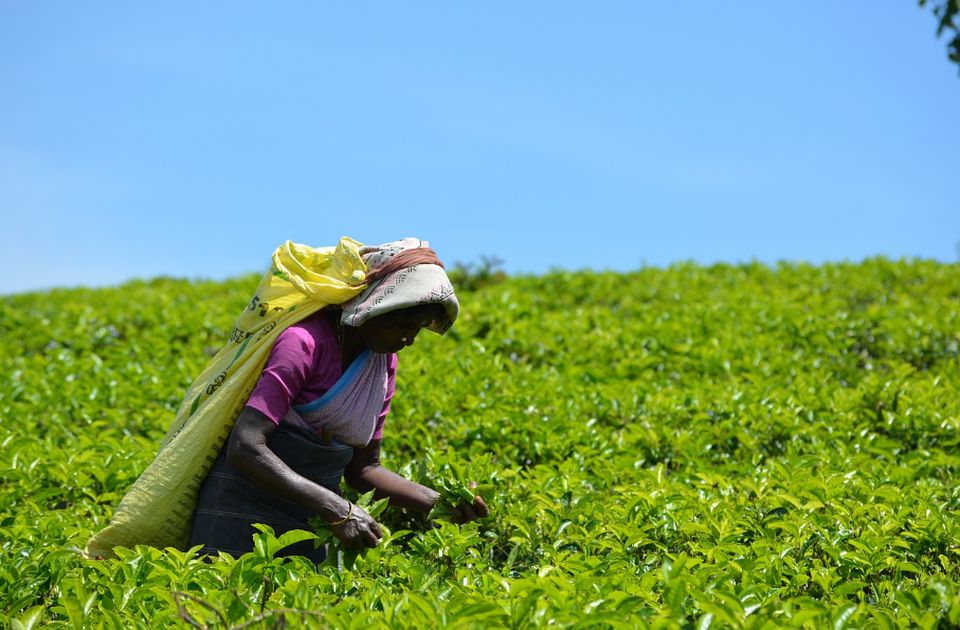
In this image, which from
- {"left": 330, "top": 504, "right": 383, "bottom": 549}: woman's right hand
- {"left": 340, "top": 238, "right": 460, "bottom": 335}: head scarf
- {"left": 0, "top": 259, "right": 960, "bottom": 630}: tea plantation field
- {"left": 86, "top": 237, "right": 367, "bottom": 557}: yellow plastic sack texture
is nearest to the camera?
{"left": 0, "top": 259, "right": 960, "bottom": 630}: tea plantation field

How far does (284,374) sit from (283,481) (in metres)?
0.37

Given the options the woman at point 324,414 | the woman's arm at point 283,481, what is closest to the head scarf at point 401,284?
the woman at point 324,414

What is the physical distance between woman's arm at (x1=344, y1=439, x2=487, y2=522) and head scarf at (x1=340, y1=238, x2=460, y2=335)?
2.18 feet

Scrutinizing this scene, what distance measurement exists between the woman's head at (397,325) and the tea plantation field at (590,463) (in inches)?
29.8

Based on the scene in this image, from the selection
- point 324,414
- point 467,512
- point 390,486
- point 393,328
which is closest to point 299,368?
point 324,414

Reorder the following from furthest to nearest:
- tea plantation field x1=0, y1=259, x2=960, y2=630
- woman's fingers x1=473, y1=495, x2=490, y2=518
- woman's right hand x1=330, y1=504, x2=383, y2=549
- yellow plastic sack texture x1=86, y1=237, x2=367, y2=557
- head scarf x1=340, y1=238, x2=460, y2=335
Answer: woman's fingers x1=473, y1=495, x2=490, y2=518 < yellow plastic sack texture x1=86, y1=237, x2=367, y2=557 < head scarf x1=340, y1=238, x2=460, y2=335 < woman's right hand x1=330, y1=504, x2=383, y2=549 < tea plantation field x1=0, y1=259, x2=960, y2=630

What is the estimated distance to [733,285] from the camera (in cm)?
1046

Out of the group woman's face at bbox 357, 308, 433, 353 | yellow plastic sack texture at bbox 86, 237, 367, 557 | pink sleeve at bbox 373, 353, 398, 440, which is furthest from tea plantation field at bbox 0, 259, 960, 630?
woman's face at bbox 357, 308, 433, 353

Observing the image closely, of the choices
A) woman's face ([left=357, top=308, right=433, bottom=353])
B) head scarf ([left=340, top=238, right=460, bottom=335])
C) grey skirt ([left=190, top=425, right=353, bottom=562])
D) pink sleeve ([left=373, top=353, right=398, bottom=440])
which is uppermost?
head scarf ([left=340, top=238, right=460, bottom=335])

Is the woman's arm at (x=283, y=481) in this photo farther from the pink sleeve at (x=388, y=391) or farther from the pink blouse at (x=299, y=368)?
the pink sleeve at (x=388, y=391)

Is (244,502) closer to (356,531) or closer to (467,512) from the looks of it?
(356,531)

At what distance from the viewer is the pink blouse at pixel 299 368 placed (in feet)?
10.6

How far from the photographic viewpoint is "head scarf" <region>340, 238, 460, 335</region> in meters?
3.27

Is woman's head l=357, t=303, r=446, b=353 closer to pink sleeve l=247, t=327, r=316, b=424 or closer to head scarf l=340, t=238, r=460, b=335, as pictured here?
head scarf l=340, t=238, r=460, b=335
